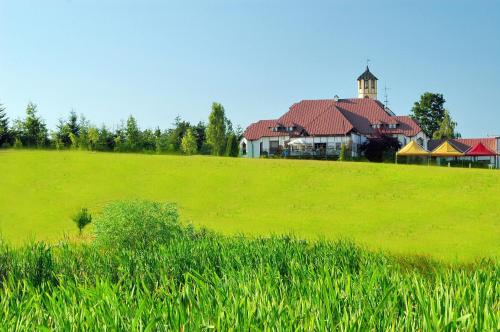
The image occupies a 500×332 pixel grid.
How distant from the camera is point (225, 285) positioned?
554 cm

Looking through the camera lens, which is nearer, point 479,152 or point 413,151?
point 413,151

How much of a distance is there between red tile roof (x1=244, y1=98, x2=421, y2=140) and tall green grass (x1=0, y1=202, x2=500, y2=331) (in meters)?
47.8

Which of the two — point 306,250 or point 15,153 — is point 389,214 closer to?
point 306,250

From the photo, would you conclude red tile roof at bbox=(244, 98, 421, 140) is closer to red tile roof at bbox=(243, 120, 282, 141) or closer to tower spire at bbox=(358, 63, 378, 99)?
red tile roof at bbox=(243, 120, 282, 141)

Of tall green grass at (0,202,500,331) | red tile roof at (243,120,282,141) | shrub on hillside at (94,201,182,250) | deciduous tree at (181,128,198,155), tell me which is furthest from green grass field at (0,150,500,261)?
red tile roof at (243,120,282,141)

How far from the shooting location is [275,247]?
33.2ft

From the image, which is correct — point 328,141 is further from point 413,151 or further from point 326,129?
point 413,151

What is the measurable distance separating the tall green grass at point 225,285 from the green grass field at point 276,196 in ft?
30.4

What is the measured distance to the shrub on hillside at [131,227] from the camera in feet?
46.3

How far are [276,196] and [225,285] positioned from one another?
26.6 m

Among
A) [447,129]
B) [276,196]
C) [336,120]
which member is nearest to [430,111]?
[447,129]

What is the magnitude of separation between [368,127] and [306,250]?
185 ft

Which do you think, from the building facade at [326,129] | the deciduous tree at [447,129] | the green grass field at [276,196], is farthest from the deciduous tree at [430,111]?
the green grass field at [276,196]

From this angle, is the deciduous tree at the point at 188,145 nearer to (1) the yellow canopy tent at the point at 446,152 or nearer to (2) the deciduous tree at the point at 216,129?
(2) the deciduous tree at the point at 216,129
